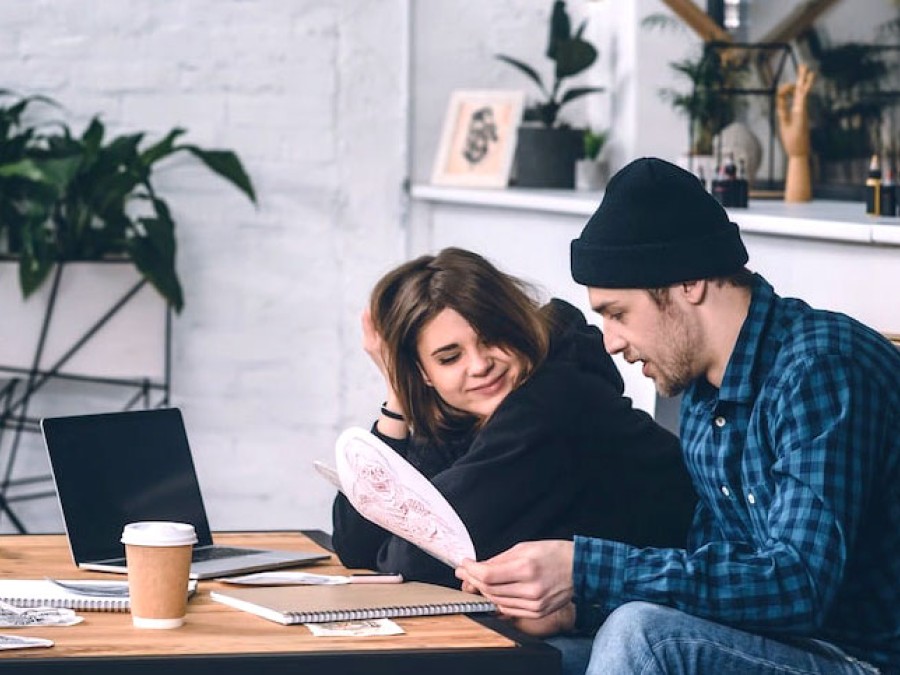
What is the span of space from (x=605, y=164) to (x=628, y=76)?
246 mm

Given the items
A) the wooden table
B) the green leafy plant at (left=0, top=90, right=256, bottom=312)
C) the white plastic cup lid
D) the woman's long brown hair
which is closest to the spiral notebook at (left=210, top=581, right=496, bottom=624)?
the wooden table

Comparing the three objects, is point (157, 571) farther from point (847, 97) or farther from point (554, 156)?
point (554, 156)

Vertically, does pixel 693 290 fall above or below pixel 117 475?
above

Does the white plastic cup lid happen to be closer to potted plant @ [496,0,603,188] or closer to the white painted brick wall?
potted plant @ [496,0,603,188]

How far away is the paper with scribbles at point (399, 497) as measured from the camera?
190 centimetres

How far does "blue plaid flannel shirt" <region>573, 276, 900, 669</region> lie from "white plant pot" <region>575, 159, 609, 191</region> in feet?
6.76

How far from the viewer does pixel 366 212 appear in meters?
4.46

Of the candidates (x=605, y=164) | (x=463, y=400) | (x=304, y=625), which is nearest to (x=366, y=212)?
(x=605, y=164)

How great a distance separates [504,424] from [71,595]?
63 cm

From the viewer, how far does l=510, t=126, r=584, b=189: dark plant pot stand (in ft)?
13.4

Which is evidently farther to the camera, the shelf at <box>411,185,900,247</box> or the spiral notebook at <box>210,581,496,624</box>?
the shelf at <box>411,185,900,247</box>

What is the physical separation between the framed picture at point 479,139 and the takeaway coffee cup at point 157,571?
2.53 m

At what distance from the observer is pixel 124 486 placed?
2225 millimetres

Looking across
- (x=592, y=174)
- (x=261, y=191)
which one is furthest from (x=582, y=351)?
(x=261, y=191)
